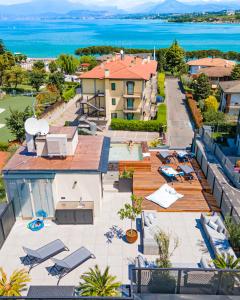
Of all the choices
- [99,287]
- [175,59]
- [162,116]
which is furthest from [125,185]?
[175,59]

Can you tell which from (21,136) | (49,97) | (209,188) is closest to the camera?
(209,188)

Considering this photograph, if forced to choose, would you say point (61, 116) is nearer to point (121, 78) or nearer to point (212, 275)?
point (121, 78)

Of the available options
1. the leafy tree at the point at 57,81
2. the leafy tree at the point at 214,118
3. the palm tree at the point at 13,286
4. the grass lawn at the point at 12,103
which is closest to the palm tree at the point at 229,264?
the palm tree at the point at 13,286

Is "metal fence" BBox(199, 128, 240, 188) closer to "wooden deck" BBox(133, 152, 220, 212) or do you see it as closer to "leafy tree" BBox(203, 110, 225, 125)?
"wooden deck" BBox(133, 152, 220, 212)

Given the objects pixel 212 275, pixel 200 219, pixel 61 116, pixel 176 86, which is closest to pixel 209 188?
pixel 200 219

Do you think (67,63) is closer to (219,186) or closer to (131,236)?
(219,186)

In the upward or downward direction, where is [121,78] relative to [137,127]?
upward

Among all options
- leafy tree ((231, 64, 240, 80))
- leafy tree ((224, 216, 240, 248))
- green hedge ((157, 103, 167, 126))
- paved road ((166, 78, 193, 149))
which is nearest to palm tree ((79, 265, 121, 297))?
leafy tree ((224, 216, 240, 248))
